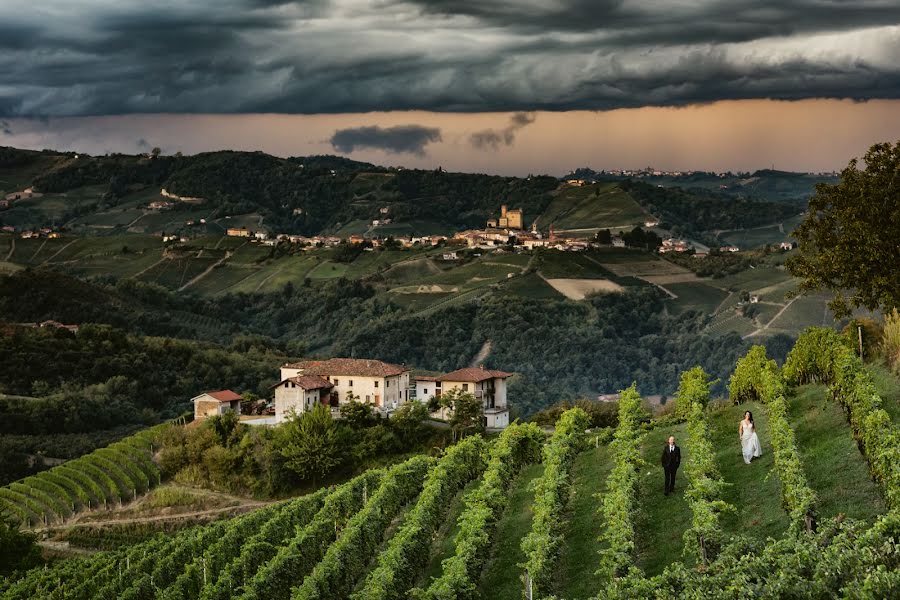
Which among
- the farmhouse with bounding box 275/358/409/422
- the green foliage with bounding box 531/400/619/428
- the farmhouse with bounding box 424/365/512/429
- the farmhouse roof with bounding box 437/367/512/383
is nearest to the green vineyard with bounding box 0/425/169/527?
the farmhouse with bounding box 275/358/409/422

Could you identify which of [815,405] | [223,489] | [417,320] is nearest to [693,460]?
[815,405]

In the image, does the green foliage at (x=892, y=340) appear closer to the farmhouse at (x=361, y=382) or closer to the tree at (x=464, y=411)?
the tree at (x=464, y=411)

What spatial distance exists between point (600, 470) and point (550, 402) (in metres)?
69.5

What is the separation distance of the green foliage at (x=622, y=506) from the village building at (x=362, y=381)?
32296mm

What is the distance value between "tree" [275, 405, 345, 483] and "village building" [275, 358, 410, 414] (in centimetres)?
611

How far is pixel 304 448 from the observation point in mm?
Answer: 51875

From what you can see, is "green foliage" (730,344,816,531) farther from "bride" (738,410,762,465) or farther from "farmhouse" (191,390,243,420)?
"farmhouse" (191,390,243,420)

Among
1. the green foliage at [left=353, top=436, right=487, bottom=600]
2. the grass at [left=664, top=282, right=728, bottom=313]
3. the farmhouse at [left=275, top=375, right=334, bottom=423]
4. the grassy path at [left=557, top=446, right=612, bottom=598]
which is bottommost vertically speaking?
the grass at [left=664, top=282, right=728, bottom=313]

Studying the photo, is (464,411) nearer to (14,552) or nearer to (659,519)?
(14,552)

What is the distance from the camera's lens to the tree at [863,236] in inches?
1080

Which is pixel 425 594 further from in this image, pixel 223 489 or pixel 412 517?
pixel 223 489

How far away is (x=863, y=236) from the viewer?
89.9 feet

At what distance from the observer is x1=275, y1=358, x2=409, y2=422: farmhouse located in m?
61.0

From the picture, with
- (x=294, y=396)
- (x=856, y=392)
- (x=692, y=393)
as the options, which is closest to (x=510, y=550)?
(x=856, y=392)
